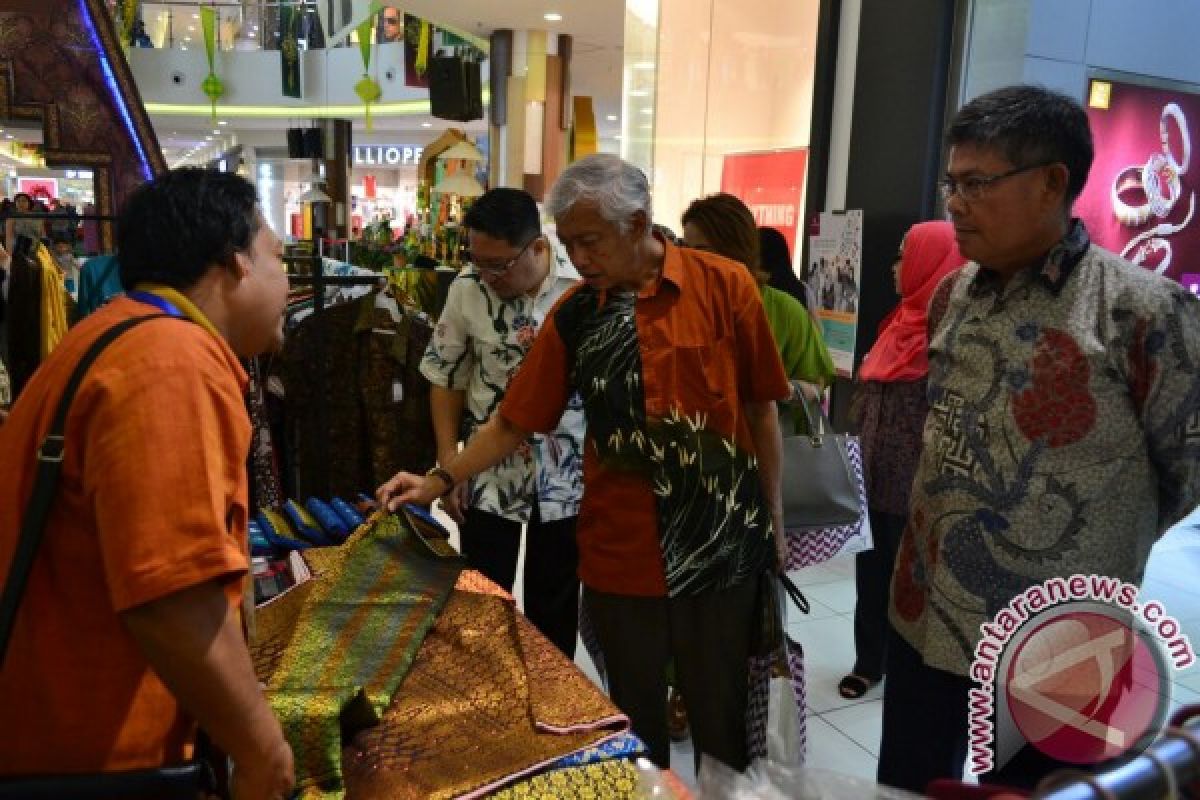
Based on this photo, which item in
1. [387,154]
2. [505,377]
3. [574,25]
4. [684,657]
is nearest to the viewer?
[684,657]

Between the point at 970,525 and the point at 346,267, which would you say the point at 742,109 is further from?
the point at 970,525

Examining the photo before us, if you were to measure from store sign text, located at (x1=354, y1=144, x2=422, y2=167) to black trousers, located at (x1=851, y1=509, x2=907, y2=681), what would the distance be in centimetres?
2464

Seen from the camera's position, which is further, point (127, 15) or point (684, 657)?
point (127, 15)

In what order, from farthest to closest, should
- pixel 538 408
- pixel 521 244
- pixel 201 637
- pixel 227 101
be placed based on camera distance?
pixel 227 101 < pixel 521 244 < pixel 538 408 < pixel 201 637

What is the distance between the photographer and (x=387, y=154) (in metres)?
26.0

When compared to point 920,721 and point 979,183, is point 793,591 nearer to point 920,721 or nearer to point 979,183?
point 920,721

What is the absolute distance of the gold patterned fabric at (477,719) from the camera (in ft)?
3.94

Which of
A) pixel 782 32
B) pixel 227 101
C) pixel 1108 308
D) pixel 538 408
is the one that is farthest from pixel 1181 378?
pixel 227 101

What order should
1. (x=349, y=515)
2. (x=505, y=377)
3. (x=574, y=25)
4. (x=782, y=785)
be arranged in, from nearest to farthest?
(x=782, y=785), (x=349, y=515), (x=505, y=377), (x=574, y=25)

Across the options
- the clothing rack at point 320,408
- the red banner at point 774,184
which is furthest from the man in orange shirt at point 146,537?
the red banner at point 774,184

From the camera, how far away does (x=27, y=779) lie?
1.00m

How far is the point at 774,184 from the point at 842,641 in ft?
8.19

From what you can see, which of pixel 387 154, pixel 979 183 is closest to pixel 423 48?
pixel 979 183

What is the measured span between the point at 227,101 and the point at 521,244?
20.2 meters
